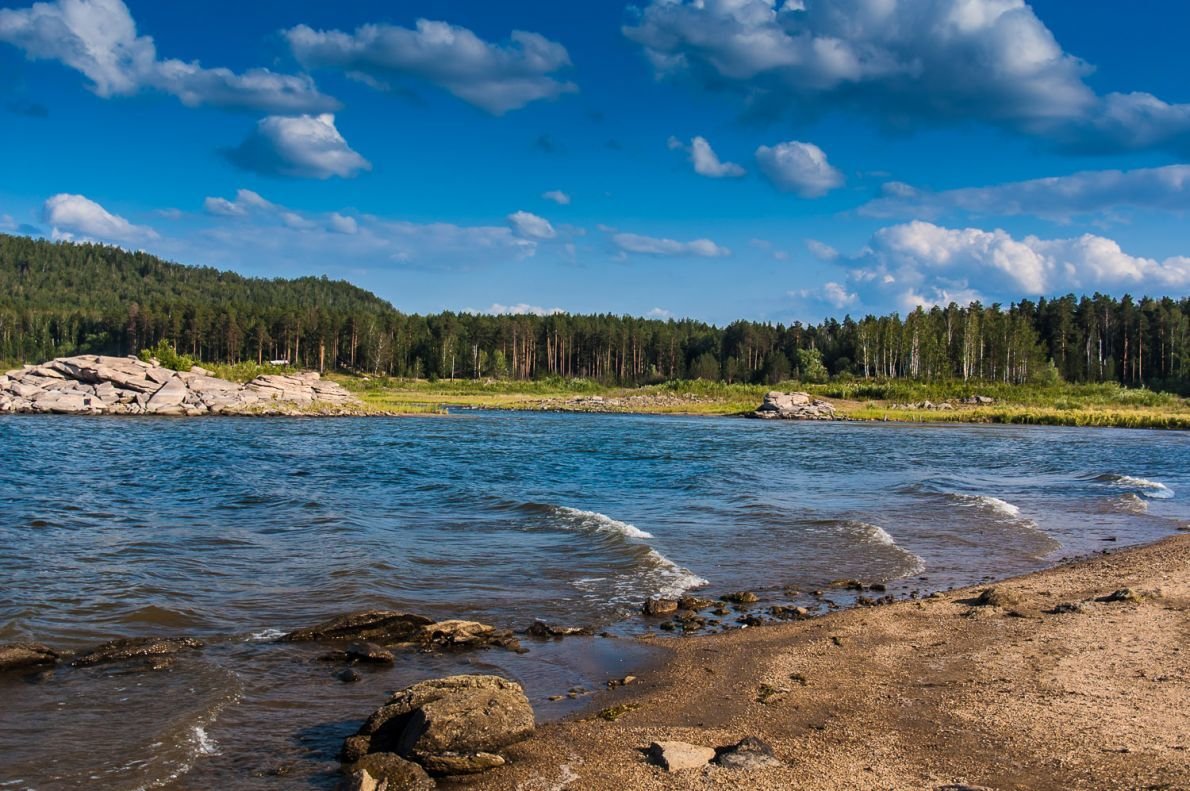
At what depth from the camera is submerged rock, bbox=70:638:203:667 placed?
36.8 ft

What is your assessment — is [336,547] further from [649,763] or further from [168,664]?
[649,763]

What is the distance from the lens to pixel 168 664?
11188 mm

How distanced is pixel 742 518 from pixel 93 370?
66974 millimetres

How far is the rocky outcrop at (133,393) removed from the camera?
2628 inches

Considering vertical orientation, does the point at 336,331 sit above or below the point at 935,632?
above

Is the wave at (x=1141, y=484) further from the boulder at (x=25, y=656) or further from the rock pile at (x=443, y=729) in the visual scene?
the boulder at (x=25, y=656)

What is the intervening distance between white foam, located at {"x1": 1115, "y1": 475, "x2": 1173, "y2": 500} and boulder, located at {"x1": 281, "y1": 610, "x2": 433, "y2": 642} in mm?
28765

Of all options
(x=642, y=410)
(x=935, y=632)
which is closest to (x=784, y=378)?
(x=642, y=410)

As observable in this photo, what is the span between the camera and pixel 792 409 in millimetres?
86625

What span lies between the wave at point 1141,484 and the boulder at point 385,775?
101 feet

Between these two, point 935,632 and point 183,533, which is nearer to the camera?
point 935,632

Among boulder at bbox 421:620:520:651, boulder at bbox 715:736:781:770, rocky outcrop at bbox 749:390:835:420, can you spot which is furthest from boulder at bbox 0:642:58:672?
rocky outcrop at bbox 749:390:835:420

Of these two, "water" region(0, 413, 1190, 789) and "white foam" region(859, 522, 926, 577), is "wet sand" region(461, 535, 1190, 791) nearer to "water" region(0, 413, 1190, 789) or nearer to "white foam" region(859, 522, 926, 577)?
"water" region(0, 413, 1190, 789)

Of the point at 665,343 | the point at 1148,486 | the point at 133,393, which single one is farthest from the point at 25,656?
the point at 665,343
